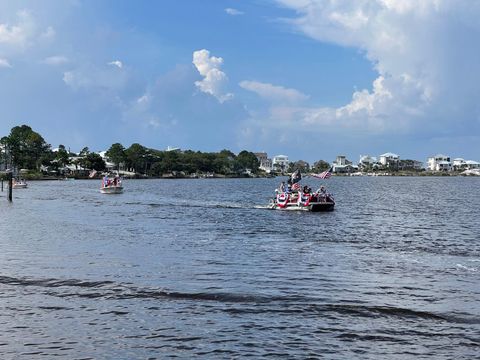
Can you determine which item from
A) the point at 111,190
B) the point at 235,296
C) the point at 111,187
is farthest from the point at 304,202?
the point at 111,187

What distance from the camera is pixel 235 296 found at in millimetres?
19766

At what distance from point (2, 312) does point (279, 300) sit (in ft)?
29.1

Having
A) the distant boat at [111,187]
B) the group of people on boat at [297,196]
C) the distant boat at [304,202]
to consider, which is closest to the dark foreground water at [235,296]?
the distant boat at [304,202]

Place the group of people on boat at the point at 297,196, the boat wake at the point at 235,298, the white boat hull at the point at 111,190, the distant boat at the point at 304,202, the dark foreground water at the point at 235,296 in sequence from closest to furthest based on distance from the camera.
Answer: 1. the dark foreground water at the point at 235,296
2. the boat wake at the point at 235,298
3. the distant boat at the point at 304,202
4. the group of people on boat at the point at 297,196
5. the white boat hull at the point at 111,190

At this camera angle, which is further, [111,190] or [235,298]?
[111,190]

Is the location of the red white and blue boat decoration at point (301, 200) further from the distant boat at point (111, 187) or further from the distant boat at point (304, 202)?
the distant boat at point (111, 187)

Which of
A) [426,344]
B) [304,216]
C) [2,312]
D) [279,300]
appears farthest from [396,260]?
[304,216]

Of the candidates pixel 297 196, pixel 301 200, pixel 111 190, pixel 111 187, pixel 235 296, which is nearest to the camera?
pixel 235 296

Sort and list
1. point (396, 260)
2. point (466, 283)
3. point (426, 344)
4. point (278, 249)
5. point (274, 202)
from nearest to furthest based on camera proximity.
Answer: point (426, 344) → point (466, 283) → point (396, 260) → point (278, 249) → point (274, 202)

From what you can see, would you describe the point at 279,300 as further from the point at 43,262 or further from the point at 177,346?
the point at 43,262

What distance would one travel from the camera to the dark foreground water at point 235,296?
47.1 ft

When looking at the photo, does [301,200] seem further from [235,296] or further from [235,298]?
[235,298]

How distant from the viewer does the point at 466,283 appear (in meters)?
22.8

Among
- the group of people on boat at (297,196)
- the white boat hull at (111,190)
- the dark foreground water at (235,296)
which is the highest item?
the group of people on boat at (297,196)
